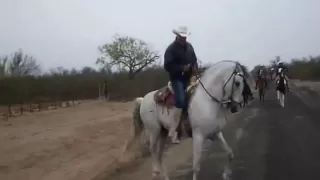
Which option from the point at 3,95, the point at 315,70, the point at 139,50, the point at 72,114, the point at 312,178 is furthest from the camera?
the point at 315,70

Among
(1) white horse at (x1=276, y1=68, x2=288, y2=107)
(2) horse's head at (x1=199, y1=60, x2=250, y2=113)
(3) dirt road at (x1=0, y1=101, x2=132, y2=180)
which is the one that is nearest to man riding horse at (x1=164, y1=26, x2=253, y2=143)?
(2) horse's head at (x1=199, y1=60, x2=250, y2=113)

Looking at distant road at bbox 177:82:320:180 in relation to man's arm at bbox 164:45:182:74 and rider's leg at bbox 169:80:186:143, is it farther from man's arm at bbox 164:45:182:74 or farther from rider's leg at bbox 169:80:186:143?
man's arm at bbox 164:45:182:74

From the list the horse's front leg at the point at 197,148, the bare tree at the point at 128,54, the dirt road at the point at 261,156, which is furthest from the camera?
the bare tree at the point at 128,54

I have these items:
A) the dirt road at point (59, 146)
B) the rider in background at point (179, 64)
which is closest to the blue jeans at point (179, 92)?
the rider in background at point (179, 64)

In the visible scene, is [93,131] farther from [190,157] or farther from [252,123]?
[190,157]

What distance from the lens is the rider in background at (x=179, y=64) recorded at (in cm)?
889

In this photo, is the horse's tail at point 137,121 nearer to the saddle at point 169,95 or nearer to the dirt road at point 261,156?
the dirt road at point 261,156

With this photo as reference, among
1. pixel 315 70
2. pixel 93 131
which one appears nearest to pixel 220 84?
pixel 93 131

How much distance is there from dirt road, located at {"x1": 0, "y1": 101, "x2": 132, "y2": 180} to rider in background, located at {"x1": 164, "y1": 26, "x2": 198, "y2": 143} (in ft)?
12.8

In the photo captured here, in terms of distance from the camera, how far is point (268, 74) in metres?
42.7

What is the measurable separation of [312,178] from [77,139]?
12.9 meters

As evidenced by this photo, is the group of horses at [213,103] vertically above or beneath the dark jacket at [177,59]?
beneath

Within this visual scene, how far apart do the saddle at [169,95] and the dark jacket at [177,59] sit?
0.26 metres

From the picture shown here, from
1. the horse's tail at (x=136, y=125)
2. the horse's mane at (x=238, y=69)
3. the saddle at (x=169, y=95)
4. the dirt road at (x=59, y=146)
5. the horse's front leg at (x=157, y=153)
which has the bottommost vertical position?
the dirt road at (x=59, y=146)
